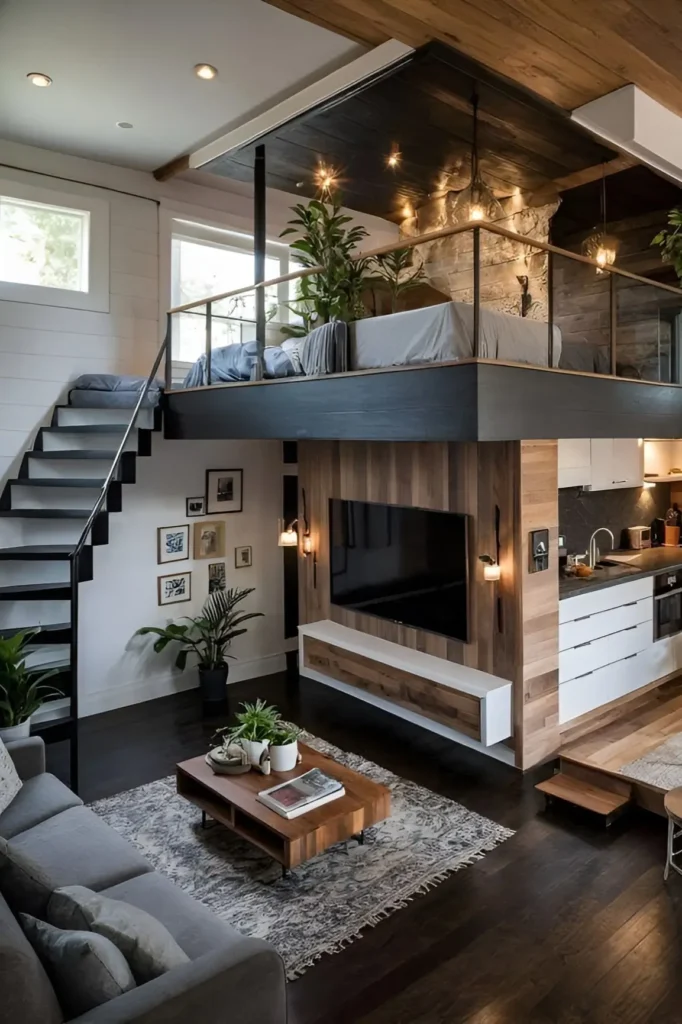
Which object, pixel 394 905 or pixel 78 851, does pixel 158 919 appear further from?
pixel 394 905

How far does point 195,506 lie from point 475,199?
3231 mm

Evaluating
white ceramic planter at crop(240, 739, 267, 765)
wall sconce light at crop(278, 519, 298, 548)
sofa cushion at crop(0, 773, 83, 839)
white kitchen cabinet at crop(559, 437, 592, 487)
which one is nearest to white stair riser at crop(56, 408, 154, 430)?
wall sconce light at crop(278, 519, 298, 548)

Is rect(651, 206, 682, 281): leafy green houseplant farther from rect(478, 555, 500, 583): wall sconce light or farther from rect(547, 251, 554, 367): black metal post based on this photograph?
rect(478, 555, 500, 583): wall sconce light

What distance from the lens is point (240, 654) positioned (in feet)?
20.7

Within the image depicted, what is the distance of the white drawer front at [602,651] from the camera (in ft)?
15.8

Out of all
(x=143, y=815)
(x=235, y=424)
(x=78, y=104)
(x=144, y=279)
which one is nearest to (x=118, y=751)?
(x=143, y=815)

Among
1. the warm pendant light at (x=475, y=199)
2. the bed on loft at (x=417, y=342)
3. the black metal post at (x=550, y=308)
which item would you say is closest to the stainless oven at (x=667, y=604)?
the black metal post at (x=550, y=308)

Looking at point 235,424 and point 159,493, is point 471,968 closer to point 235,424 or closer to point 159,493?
point 235,424

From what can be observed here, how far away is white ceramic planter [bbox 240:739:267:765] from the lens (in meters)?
3.64

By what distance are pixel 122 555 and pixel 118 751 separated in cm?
152

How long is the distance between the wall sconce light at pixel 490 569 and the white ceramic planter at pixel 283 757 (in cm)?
163

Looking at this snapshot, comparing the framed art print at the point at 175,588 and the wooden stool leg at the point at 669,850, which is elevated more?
the framed art print at the point at 175,588

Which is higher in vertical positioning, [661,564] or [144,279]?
[144,279]

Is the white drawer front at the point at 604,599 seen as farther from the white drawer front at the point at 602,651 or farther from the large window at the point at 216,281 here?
the large window at the point at 216,281
